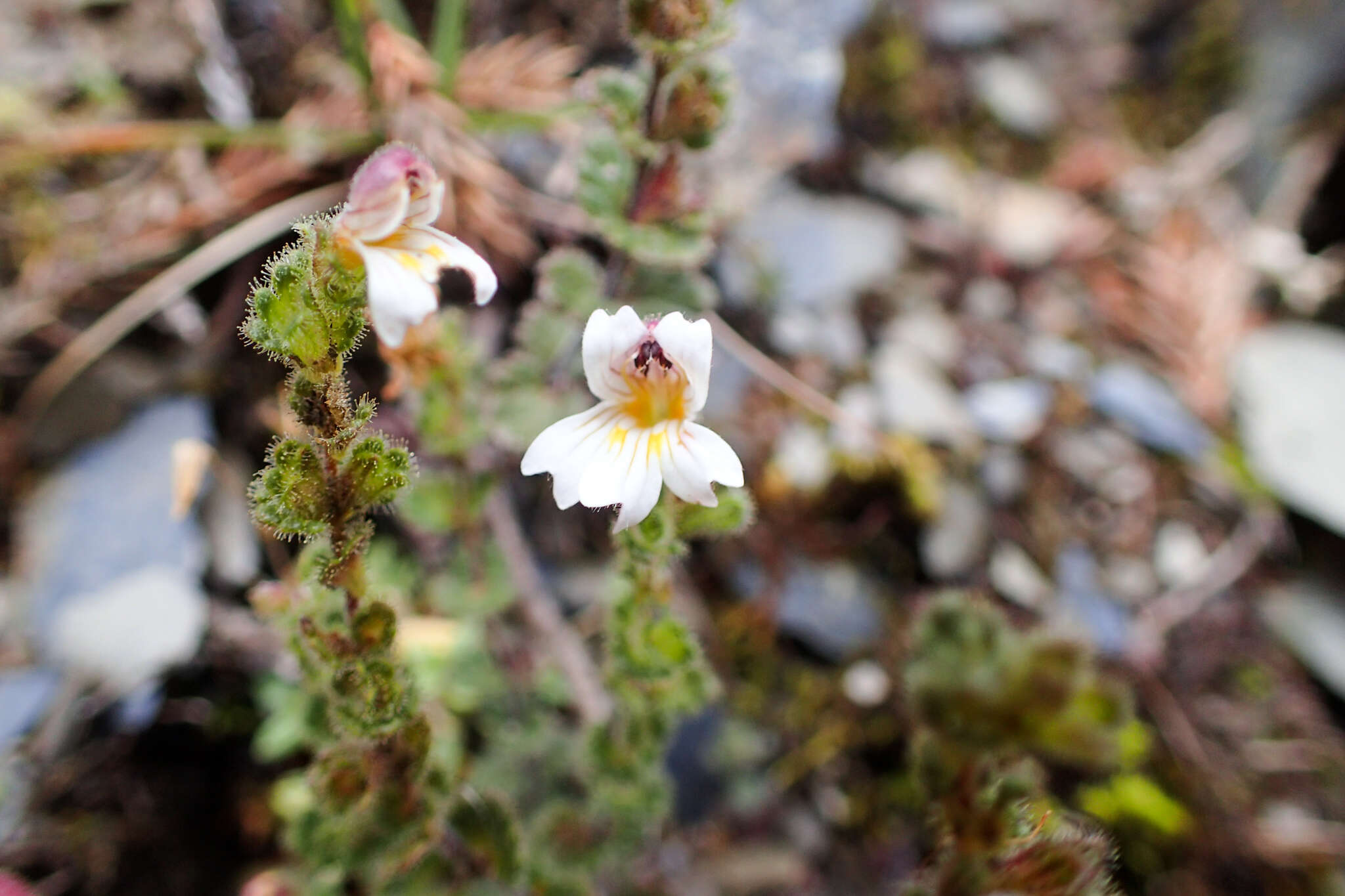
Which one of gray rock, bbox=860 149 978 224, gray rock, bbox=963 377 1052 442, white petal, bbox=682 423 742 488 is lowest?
gray rock, bbox=963 377 1052 442

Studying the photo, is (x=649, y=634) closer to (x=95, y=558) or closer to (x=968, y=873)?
(x=968, y=873)

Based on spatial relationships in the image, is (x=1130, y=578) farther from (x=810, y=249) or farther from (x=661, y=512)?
(x=661, y=512)

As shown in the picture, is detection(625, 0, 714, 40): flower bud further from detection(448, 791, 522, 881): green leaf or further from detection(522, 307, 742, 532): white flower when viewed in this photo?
detection(448, 791, 522, 881): green leaf

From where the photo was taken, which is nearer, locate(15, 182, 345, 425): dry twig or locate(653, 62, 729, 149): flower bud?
locate(653, 62, 729, 149): flower bud

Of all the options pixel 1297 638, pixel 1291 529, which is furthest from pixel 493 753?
pixel 1291 529

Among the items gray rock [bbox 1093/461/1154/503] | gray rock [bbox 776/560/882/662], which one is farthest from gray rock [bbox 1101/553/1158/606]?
gray rock [bbox 776/560/882/662]

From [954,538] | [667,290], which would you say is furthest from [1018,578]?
[667,290]

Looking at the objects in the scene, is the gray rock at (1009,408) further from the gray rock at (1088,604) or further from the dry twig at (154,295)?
the dry twig at (154,295)
